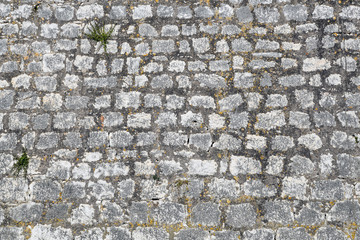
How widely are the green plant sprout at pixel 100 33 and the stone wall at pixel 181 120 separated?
49 mm

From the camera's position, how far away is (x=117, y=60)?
128 inches

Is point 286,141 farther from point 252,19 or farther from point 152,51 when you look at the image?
point 152,51

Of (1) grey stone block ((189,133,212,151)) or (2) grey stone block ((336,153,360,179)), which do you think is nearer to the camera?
(2) grey stone block ((336,153,360,179))

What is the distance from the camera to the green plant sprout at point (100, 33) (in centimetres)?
328

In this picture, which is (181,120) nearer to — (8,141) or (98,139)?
(98,139)

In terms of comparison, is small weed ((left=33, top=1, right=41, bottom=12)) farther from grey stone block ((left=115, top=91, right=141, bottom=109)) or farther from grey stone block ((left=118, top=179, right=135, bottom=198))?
grey stone block ((left=118, top=179, right=135, bottom=198))

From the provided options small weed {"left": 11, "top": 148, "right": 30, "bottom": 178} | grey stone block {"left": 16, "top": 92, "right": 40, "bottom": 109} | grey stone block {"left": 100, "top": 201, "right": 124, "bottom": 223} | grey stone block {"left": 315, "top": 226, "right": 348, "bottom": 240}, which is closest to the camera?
grey stone block {"left": 315, "top": 226, "right": 348, "bottom": 240}

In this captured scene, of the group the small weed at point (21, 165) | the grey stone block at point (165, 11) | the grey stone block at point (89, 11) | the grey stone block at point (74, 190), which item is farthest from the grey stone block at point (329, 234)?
the grey stone block at point (89, 11)

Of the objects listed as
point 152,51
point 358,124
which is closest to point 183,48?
point 152,51

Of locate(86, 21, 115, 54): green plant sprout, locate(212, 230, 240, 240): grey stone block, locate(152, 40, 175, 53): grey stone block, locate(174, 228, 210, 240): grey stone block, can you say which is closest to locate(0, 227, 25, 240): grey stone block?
locate(174, 228, 210, 240): grey stone block

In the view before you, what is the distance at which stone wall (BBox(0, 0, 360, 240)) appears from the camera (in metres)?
2.94

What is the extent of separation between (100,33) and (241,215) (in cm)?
210

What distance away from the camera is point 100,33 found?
3295mm

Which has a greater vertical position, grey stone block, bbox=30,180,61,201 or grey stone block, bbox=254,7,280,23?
grey stone block, bbox=254,7,280,23
